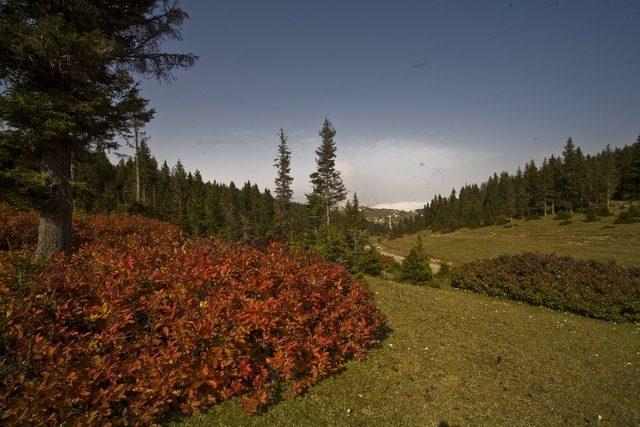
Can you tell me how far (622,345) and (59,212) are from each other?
1667cm

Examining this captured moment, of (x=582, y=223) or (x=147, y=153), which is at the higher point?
(x=147, y=153)

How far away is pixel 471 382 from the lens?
5.99m

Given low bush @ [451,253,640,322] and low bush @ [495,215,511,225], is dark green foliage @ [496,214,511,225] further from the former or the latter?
low bush @ [451,253,640,322]

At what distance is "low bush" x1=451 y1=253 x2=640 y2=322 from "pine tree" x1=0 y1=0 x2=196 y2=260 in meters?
17.9

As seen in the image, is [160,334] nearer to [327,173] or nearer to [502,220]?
[327,173]

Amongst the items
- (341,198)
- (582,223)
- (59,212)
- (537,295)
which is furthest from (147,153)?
(582,223)

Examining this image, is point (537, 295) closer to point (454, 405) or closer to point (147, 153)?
point (454, 405)

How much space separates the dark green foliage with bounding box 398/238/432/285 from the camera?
2036 centimetres

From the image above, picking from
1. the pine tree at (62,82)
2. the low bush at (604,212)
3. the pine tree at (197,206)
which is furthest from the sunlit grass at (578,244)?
the pine tree at (197,206)

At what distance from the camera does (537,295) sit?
15039 millimetres

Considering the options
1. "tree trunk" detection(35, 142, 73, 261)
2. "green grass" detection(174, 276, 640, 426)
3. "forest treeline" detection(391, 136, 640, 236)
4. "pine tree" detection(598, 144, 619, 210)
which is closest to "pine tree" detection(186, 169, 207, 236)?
"tree trunk" detection(35, 142, 73, 261)

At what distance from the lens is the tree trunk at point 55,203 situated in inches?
331

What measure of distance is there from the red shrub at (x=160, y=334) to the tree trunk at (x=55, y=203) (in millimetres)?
3429

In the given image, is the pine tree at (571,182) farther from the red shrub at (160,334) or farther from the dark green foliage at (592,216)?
the red shrub at (160,334)
